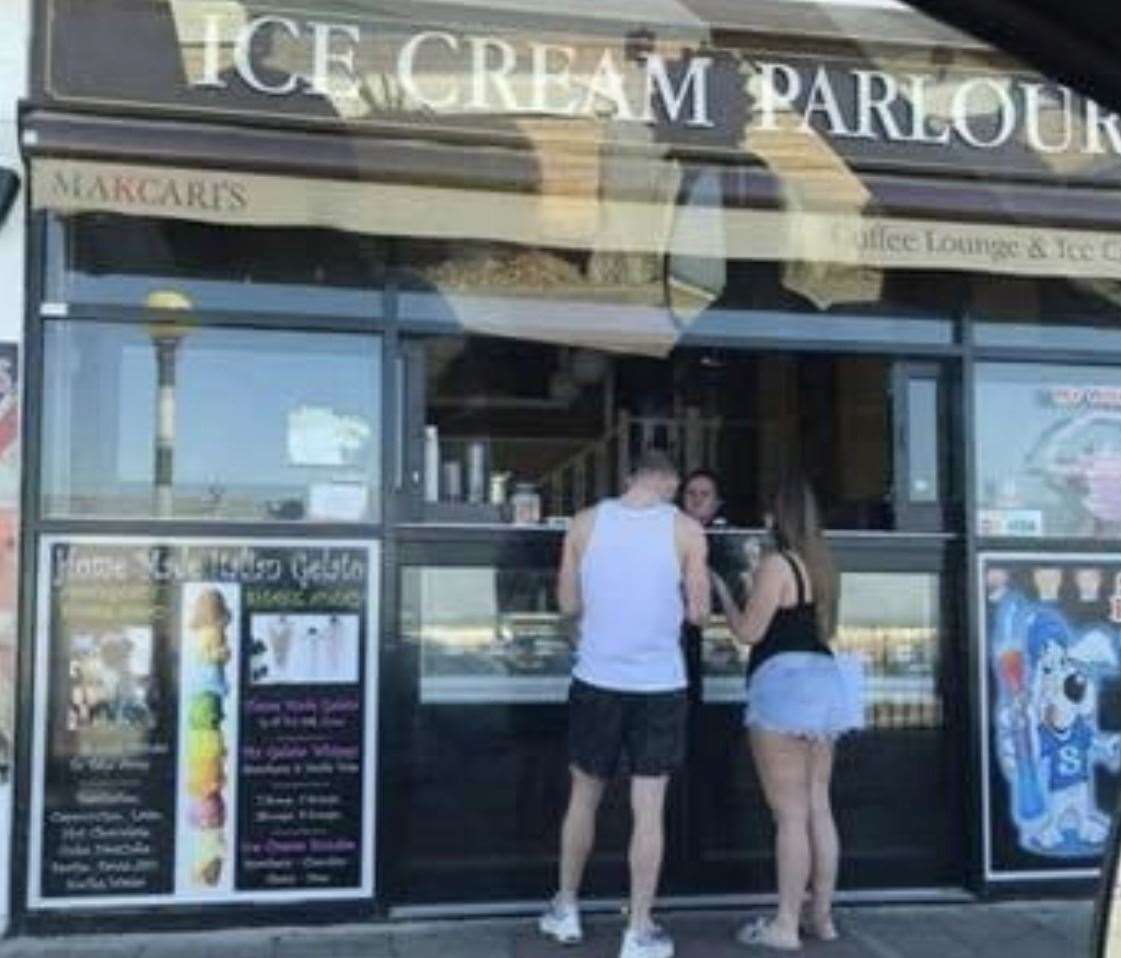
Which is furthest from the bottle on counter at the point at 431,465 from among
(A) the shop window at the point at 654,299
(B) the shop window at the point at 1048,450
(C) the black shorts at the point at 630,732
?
(B) the shop window at the point at 1048,450

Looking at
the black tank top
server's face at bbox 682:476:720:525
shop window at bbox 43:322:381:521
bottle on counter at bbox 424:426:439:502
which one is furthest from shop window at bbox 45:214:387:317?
the black tank top

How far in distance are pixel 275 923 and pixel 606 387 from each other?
8.43 ft

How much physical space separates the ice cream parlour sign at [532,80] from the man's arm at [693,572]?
61.1 inches

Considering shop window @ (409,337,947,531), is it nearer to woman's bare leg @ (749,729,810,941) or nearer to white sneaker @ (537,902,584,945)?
woman's bare leg @ (749,729,810,941)

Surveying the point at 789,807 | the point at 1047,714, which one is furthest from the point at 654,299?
the point at 1047,714

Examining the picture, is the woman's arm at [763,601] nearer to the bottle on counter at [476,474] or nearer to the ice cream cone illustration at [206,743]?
the bottle on counter at [476,474]

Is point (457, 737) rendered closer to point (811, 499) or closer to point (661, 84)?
point (811, 499)

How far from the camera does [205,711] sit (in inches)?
257

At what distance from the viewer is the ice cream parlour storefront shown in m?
6.40

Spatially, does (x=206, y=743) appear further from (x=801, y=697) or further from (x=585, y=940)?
(x=801, y=697)

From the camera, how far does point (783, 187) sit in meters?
6.79

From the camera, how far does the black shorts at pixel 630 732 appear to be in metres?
6.19

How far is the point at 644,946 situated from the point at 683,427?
93.7 inches

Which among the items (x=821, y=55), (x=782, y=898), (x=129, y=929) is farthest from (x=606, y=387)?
(x=129, y=929)
